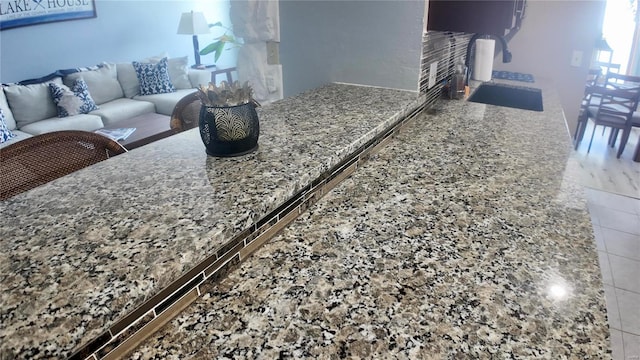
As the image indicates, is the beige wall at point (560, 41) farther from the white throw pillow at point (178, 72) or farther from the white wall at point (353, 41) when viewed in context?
the white throw pillow at point (178, 72)

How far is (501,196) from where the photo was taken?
1.04 m

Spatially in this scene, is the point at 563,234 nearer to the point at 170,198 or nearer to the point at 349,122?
the point at 349,122

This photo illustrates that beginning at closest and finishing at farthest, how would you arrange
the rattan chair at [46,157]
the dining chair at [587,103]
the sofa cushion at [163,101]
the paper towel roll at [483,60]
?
the rattan chair at [46,157] → the paper towel roll at [483,60] → the dining chair at [587,103] → the sofa cushion at [163,101]

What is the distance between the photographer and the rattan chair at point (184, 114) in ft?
5.89

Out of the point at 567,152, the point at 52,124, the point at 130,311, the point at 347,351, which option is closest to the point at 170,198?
the point at 130,311

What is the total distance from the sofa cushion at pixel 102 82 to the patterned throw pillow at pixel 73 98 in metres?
0.11

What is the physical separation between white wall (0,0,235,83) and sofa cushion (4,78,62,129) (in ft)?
1.14

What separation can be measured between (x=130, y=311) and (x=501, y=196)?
2.91 feet

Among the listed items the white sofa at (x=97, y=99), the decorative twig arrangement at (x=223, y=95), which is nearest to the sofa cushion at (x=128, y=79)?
the white sofa at (x=97, y=99)

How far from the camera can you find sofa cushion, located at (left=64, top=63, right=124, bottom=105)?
13.4 ft

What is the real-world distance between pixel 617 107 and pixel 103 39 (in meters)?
5.71

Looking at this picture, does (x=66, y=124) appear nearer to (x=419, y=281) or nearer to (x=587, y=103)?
(x=419, y=281)

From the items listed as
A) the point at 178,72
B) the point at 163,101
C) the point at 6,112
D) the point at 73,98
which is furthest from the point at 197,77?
the point at 6,112

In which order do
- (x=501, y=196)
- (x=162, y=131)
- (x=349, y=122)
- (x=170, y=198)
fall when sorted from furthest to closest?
1. (x=162, y=131)
2. (x=349, y=122)
3. (x=501, y=196)
4. (x=170, y=198)
